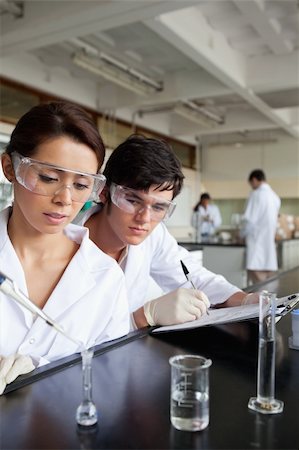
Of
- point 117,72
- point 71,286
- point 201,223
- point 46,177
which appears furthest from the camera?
point 201,223

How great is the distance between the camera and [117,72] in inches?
189

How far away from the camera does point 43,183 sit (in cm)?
89

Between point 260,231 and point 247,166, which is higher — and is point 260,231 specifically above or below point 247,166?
below

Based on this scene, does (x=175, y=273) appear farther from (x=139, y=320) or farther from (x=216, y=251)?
(x=216, y=251)

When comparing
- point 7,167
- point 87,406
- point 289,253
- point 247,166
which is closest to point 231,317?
point 87,406

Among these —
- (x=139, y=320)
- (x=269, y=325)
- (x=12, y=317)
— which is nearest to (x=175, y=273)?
(x=139, y=320)

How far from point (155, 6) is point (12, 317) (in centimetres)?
273

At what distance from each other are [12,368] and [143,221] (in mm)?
610

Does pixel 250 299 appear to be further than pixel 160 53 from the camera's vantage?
No

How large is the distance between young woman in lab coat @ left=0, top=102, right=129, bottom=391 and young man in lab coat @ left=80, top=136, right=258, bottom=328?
6.2 inches

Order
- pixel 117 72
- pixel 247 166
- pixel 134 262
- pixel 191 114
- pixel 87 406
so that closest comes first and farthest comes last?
pixel 87 406, pixel 134 262, pixel 117 72, pixel 191 114, pixel 247 166

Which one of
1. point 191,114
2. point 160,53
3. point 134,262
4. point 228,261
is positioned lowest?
point 228,261

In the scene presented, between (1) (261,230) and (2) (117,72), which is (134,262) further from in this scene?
(2) (117,72)

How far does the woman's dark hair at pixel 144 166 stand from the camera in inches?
47.3
